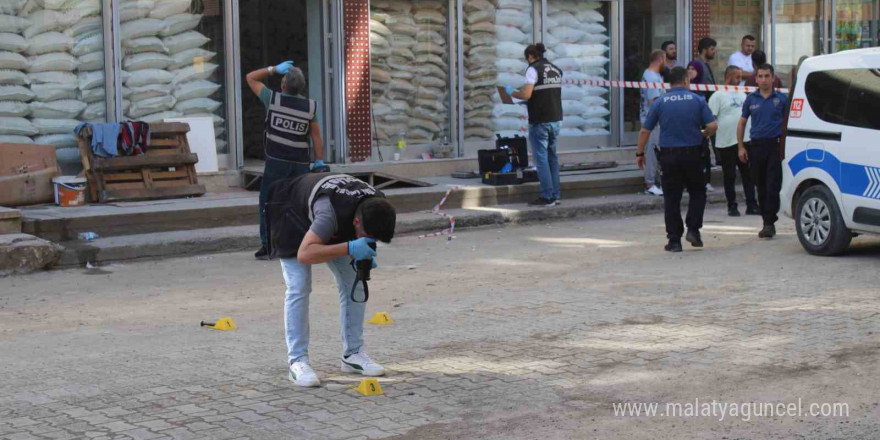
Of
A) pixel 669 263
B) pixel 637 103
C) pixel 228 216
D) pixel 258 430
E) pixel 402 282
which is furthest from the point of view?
pixel 637 103

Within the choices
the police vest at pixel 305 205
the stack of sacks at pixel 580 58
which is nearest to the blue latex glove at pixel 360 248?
the police vest at pixel 305 205

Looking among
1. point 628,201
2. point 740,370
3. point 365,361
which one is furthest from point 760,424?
point 628,201

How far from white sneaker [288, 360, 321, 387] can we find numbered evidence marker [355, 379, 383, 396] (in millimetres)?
283

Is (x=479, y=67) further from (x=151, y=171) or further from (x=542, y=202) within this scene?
(x=151, y=171)

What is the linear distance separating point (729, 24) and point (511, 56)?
539cm

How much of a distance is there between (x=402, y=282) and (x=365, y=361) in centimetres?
367

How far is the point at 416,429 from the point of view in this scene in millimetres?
6125

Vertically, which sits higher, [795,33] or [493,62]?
[795,33]

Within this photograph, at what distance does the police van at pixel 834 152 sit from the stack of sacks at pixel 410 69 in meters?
7.10

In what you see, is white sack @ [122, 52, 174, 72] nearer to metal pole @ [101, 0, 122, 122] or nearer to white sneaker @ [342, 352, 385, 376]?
metal pole @ [101, 0, 122, 122]

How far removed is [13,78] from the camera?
14.6 metres

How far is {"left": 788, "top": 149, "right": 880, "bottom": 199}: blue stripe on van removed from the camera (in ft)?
36.0

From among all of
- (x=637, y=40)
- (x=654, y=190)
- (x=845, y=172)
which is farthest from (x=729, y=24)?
(x=845, y=172)

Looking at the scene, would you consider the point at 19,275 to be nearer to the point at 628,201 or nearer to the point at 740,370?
the point at 740,370
